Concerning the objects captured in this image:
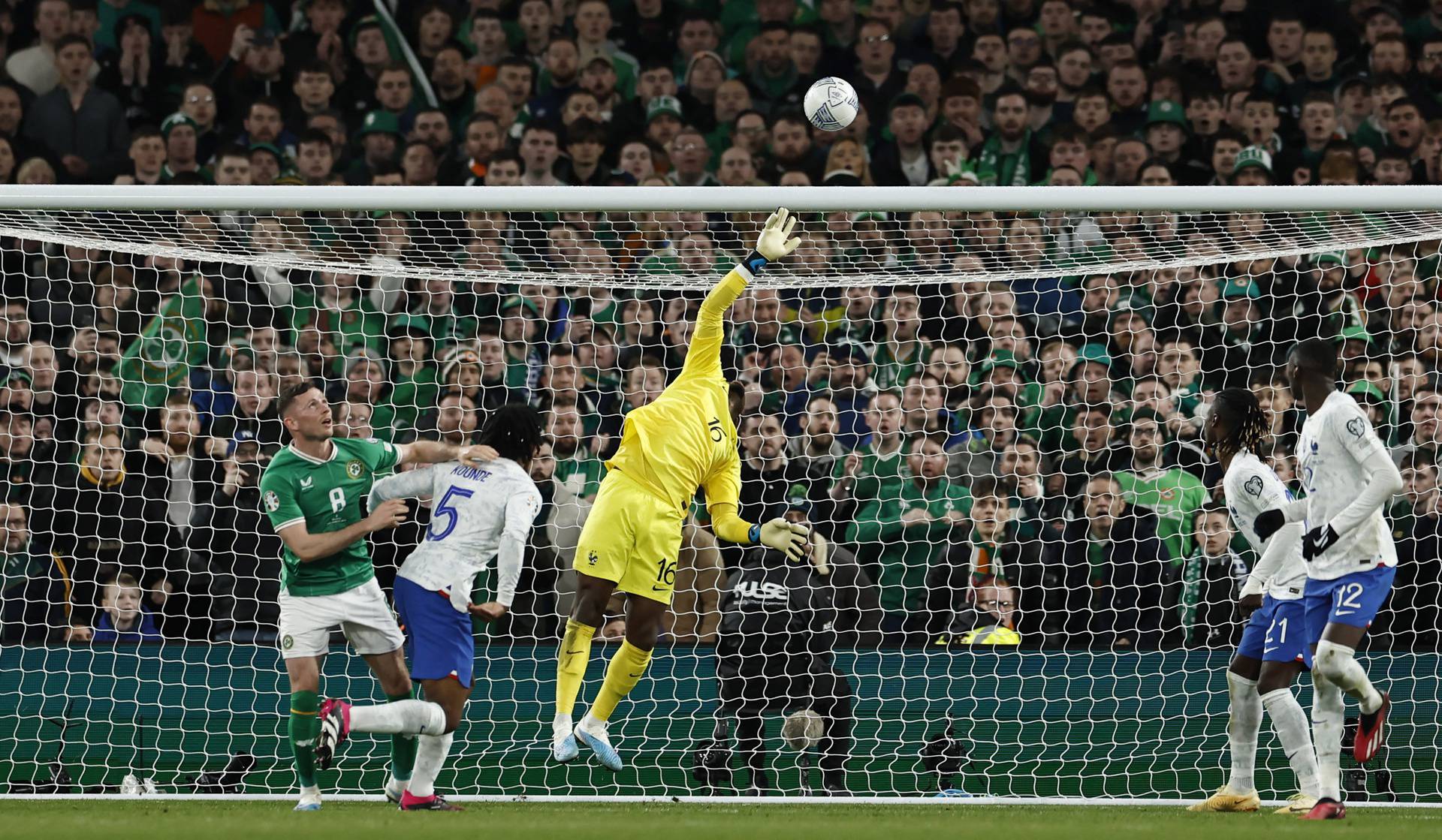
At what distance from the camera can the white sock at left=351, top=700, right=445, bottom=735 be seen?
5.84m

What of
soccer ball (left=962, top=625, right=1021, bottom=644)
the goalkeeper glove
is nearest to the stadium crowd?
soccer ball (left=962, top=625, right=1021, bottom=644)

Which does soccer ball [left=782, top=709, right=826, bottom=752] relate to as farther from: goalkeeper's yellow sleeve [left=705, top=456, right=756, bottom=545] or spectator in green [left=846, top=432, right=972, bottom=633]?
goalkeeper's yellow sleeve [left=705, top=456, right=756, bottom=545]

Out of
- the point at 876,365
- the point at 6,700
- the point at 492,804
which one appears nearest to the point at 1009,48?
the point at 876,365

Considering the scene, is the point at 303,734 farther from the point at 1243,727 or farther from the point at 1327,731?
the point at 1327,731

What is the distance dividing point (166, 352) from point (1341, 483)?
586cm

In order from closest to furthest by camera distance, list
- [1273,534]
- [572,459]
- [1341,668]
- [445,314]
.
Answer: [1341,668]
[1273,534]
[572,459]
[445,314]

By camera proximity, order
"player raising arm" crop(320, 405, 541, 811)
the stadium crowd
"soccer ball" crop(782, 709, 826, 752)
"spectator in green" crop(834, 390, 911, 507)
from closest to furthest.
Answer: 1. "player raising arm" crop(320, 405, 541, 811)
2. "soccer ball" crop(782, 709, 826, 752)
3. the stadium crowd
4. "spectator in green" crop(834, 390, 911, 507)

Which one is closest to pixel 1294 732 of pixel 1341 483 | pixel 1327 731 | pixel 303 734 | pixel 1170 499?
pixel 1327 731

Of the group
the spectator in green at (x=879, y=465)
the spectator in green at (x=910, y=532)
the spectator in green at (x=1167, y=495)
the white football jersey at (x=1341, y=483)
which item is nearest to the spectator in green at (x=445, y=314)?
the spectator in green at (x=879, y=465)

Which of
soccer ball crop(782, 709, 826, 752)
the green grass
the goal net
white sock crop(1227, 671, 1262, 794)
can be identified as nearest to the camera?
the green grass

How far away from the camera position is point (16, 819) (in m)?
5.55

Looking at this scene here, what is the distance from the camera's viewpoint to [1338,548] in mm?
6141

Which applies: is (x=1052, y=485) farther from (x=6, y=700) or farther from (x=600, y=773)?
(x=6, y=700)

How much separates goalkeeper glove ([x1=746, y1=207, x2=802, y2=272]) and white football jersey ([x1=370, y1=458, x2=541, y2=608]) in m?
1.37
